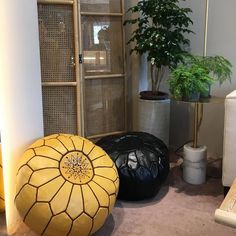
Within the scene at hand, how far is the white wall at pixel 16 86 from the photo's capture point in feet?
5.53

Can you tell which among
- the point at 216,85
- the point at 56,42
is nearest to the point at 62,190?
the point at 56,42

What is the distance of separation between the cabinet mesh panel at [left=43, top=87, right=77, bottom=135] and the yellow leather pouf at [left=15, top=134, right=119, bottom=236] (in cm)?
61

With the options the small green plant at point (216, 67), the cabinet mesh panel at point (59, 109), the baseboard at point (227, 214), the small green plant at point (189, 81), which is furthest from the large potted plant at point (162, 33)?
the baseboard at point (227, 214)

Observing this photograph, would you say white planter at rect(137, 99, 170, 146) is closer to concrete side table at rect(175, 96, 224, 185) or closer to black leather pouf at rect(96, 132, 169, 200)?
concrete side table at rect(175, 96, 224, 185)

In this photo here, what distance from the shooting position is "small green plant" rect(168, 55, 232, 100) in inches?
85.8

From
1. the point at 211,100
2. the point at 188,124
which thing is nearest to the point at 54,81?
the point at 211,100

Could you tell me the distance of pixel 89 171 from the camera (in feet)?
5.88

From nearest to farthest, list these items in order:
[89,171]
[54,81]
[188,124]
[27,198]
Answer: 1. [27,198]
2. [89,171]
3. [54,81]
4. [188,124]

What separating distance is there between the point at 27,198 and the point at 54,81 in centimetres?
103

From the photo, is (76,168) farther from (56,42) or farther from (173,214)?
(56,42)

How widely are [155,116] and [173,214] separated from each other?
3.28ft

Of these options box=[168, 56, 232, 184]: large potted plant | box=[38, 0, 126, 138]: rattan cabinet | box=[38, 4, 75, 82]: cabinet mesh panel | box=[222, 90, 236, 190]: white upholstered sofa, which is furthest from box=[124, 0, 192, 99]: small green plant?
box=[222, 90, 236, 190]: white upholstered sofa

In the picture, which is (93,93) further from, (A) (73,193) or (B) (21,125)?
(A) (73,193)

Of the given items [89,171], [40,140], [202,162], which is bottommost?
[202,162]
